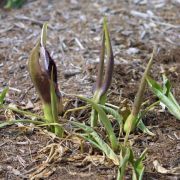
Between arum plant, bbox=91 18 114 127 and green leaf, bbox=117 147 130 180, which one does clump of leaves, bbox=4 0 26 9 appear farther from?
green leaf, bbox=117 147 130 180

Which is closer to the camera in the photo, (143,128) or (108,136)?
(108,136)

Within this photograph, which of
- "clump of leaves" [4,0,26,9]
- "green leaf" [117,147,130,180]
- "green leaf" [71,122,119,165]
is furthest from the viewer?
"clump of leaves" [4,0,26,9]

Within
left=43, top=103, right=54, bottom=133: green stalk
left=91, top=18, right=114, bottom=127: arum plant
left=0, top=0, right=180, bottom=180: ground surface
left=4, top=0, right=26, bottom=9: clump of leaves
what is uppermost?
left=91, top=18, right=114, bottom=127: arum plant

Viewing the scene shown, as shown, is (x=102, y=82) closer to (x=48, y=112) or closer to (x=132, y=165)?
(x=48, y=112)

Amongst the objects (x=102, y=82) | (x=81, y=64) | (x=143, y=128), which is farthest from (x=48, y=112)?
(x=81, y=64)

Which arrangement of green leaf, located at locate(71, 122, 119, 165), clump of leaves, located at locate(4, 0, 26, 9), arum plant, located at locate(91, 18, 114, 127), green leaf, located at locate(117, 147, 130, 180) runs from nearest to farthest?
green leaf, located at locate(117, 147, 130, 180), green leaf, located at locate(71, 122, 119, 165), arum plant, located at locate(91, 18, 114, 127), clump of leaves, located at locate(4, 0, 26, 9)

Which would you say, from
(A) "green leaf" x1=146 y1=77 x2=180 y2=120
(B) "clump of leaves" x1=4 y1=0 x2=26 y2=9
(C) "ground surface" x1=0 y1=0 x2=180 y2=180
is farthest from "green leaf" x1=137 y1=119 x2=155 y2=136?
(B) "clump of leaves" x1=4 y1=0 x2=26 y2=9

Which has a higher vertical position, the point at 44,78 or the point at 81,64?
the point at 44,78

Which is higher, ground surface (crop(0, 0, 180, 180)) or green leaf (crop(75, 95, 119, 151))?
green leaf (crop(75, 95, 119, 151))

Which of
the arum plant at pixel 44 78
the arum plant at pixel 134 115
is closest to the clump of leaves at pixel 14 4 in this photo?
the arum plant at pixel 44 78
